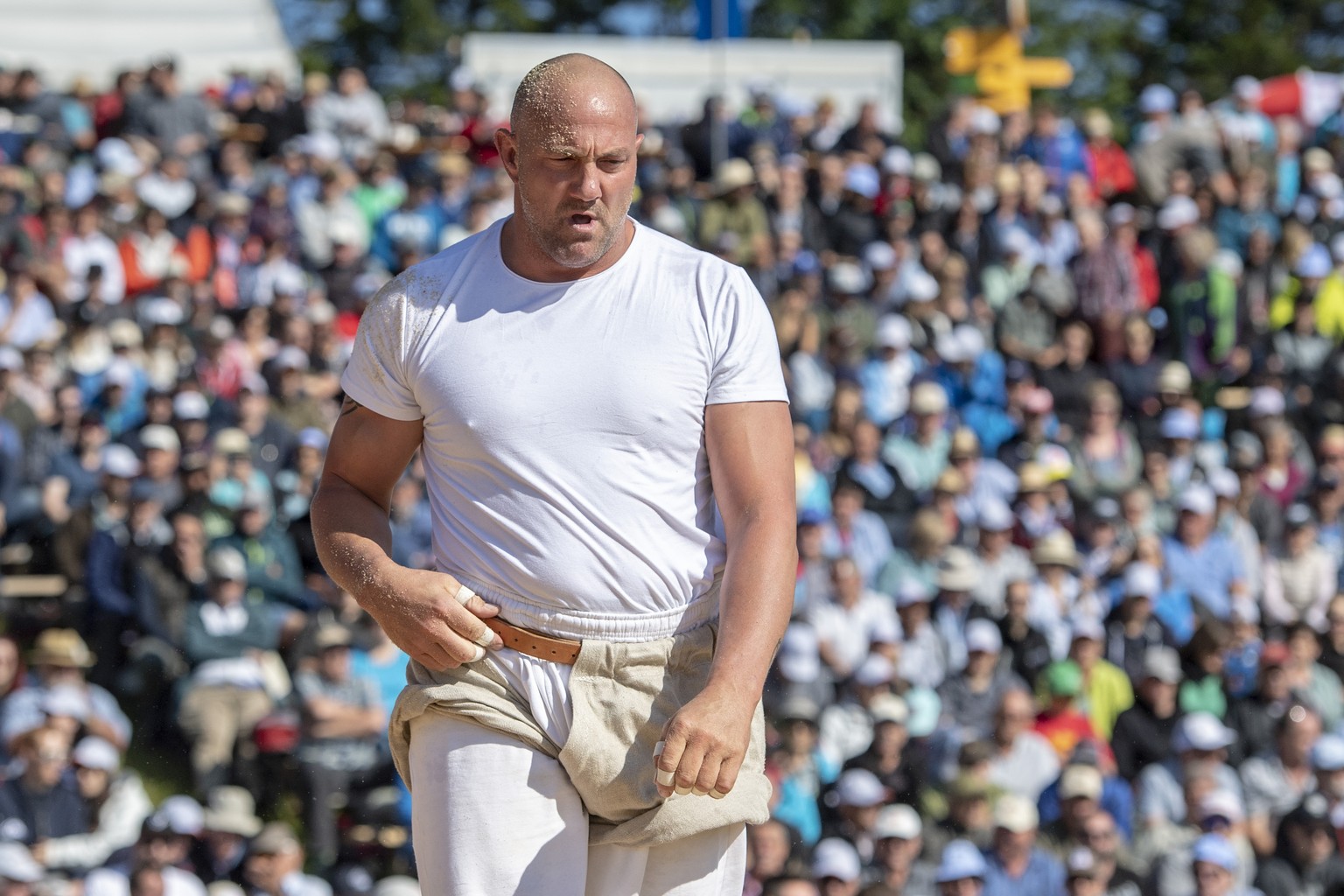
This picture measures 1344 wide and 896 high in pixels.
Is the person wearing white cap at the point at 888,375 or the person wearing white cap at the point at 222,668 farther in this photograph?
the person wearing white cap at the point at 888,375

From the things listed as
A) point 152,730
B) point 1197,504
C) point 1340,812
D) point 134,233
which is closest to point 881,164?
point 1197,504

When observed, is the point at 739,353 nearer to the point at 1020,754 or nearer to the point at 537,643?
the point at 537,643

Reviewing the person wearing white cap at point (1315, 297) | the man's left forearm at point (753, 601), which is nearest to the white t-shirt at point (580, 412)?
the man's left forearm at point (753, 601)

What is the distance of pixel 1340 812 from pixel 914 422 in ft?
12.7

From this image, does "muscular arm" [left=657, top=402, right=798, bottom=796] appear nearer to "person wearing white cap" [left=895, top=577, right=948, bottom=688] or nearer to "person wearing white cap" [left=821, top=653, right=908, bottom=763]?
"person wearing white cap" [left=821, top=653, right=908, bottom=763]

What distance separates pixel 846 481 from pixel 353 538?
8.08 metres

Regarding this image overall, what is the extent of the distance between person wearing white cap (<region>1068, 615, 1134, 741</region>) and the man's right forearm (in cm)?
706

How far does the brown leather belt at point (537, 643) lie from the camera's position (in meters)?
2.93

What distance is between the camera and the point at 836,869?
26.0 feet

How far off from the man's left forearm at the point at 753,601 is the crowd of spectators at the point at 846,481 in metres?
2.53

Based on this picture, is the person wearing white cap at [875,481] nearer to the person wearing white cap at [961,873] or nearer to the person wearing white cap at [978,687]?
the person wearing white cap at [978,687]

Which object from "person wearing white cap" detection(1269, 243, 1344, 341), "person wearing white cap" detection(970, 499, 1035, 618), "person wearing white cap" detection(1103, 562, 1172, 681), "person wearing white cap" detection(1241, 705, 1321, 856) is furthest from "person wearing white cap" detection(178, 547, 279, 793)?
"person wearing white cap" detection(1269, 243, 1344, 341)

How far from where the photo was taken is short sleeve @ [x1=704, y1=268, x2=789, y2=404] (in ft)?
9.65

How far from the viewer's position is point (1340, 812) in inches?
356
